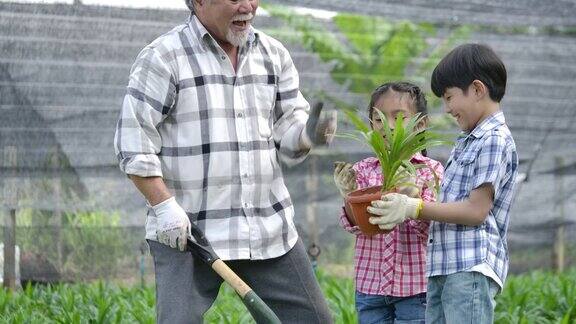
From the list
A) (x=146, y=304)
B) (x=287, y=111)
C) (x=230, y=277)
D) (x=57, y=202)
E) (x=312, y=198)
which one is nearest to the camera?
(x=230, y=277)

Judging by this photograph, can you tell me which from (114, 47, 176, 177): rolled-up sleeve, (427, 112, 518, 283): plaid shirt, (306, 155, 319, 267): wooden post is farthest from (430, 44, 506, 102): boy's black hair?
(306, 155, 319, 267): wooden post

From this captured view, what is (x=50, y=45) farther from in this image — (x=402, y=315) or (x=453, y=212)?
(x=453, y=212)

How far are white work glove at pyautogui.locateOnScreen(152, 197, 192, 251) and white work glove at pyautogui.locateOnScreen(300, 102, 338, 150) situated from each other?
457 millimetres

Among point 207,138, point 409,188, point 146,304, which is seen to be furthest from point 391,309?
point 146,304

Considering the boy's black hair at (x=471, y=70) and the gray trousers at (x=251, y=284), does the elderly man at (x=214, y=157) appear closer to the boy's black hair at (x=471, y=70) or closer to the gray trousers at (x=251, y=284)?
the gray trousers at (x=251, y=284)

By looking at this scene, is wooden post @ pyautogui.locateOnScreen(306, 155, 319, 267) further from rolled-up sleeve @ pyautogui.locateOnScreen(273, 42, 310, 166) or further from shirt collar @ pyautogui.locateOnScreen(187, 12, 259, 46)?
shirt collar @ pyautogui.locateOnScreen(187, 12, 259, 46)

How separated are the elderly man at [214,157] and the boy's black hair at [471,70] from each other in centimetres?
42

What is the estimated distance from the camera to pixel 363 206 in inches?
146

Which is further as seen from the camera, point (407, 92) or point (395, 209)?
point (407, 92)

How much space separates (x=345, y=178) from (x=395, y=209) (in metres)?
0.33

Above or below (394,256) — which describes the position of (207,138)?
above

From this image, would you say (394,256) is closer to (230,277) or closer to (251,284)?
(251,284)

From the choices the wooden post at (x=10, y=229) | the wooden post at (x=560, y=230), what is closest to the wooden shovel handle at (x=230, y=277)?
the wooden post at (x=10, y=229)

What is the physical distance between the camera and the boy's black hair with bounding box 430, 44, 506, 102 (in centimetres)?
369
